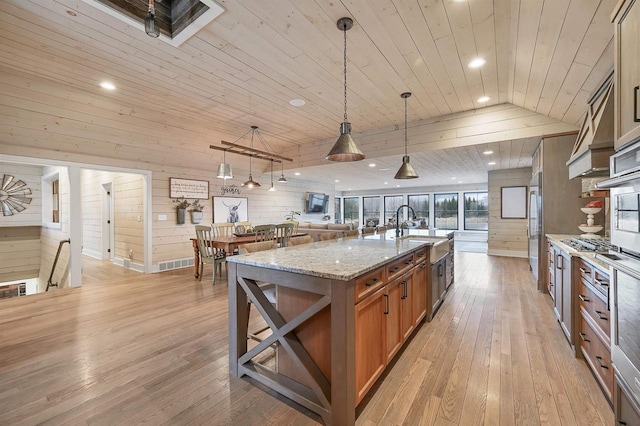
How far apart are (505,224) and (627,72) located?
729cm

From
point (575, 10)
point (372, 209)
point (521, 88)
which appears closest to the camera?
point (575, 10)

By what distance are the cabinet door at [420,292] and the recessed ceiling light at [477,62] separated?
86.6 inches

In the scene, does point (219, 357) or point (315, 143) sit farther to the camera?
point (315, 143)

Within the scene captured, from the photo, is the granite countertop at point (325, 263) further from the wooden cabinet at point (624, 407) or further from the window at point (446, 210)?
the window at point (446, 210)

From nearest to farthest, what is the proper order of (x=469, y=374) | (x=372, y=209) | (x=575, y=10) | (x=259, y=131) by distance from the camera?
(x=575, y=10), (x=469, y=374), (x=259, y=131), (x=372, y=209)

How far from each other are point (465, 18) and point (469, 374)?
2855 millimetres

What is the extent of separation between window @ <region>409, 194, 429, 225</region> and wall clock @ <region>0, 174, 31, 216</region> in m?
12.7

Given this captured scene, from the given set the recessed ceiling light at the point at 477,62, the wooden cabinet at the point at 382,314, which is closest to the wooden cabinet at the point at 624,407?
the wooden cabinet at the point at 382,314

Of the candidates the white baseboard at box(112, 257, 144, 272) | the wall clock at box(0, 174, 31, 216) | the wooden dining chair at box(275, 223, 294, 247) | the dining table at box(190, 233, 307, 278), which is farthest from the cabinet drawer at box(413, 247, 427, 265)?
the wall clock at box(0, 174, 31, 216)

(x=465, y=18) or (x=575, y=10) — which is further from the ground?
(x=465, y=18)

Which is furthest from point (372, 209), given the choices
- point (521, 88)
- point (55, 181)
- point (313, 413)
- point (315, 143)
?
point (313, 413)

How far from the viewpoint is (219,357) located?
2354 millimetres

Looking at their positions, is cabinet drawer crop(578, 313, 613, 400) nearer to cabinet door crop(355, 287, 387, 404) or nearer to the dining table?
cabinet door crop(355, 287, 387, 404)

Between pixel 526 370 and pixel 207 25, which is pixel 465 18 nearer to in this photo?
pixel 207 25
